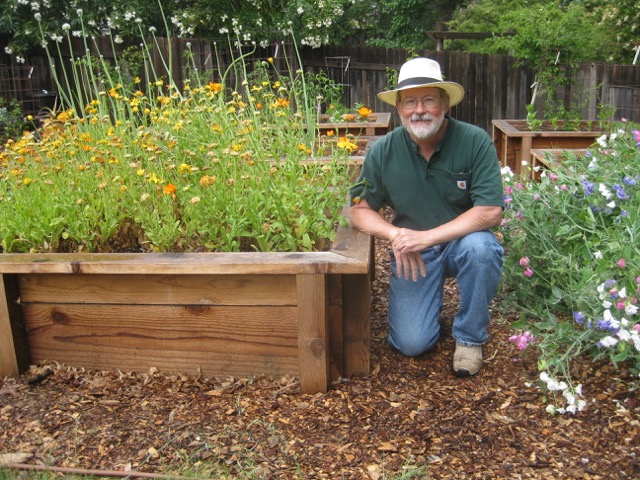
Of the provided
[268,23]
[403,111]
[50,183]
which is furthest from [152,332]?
[268,23]

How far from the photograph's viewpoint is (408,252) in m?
2.77

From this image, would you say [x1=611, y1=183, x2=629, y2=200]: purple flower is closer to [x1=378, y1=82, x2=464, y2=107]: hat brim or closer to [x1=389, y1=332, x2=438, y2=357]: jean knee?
[x1=378, y1=82, x2=464, y2=107]: hat brim

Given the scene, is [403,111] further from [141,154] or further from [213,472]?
[213,472]

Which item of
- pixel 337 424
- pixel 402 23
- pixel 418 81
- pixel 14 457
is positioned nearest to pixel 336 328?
pixel 337 424

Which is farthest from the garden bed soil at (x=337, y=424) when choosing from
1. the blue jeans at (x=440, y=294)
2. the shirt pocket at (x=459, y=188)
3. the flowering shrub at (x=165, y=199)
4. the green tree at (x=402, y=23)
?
the green tree at (x=402, y=23)

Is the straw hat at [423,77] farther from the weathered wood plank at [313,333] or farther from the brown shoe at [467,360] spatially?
the brown shoe at [467,360]

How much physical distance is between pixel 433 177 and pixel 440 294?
1.66 ft

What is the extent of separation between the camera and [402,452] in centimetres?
227

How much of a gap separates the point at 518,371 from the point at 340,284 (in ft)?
2.58

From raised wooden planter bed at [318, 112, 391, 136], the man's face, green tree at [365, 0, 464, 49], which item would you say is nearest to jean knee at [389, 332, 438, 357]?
the man's face

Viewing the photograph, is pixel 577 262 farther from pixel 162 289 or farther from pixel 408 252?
pixel 162 289

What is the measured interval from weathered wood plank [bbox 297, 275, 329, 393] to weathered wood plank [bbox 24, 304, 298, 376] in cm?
7

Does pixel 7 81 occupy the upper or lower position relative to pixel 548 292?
upper

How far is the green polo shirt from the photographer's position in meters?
2.80
